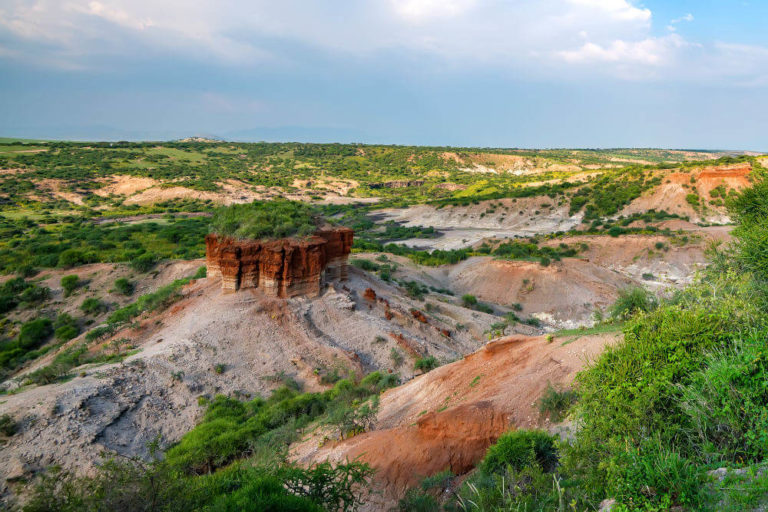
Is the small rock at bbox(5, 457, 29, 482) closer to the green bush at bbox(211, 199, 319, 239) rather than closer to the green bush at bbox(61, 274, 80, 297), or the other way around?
the green bush at bbox(211, 199, 319, 239)

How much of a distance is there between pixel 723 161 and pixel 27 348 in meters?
75.9

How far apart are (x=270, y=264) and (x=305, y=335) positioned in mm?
3482

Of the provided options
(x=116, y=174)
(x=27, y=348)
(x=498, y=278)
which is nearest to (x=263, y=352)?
(x=27, y=348)

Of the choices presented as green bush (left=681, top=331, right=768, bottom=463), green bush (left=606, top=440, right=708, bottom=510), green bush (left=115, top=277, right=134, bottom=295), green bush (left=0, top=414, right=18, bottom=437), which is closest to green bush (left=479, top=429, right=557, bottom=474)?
green bush (left=606, top=440, right=708, bottom=510)

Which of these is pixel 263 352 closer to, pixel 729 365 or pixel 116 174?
pixel 729 365

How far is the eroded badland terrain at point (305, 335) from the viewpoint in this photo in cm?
841

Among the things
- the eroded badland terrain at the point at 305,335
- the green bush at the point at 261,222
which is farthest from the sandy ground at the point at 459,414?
the green bush at the point at 261,222

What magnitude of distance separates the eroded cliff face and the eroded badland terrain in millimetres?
67

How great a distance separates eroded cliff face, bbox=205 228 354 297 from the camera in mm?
16828

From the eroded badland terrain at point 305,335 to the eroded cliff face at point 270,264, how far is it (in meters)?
0.07

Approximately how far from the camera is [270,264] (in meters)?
16.9

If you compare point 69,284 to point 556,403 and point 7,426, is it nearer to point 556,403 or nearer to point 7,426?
point 7,426

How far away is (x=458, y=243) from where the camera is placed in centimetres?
5091

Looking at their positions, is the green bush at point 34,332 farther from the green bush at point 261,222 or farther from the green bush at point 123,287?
the green bush at point 261,222
